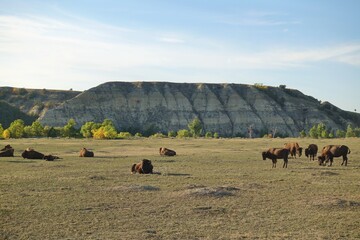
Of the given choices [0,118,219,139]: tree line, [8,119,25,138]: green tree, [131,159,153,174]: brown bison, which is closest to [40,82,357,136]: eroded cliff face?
[0,118,219,139]: tree line

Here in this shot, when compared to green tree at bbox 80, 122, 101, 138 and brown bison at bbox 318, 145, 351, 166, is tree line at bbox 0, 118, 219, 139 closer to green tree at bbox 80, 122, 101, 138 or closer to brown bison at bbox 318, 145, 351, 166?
green tree at bbox 80, 122, 101, 138

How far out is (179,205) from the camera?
15.7 metres

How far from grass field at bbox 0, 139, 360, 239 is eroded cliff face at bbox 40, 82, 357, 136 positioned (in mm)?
113921

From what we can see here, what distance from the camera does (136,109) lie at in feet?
491

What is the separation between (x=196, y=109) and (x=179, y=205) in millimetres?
138619

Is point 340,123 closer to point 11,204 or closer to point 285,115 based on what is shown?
point 285,115

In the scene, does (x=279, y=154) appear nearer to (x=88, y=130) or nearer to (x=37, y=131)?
(x=88, y=130)

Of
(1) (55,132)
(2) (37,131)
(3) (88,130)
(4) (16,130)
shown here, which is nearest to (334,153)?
(3) (88,130)

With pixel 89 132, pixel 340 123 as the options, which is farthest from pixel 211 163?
pixel 340 123

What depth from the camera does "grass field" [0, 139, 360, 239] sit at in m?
12.2

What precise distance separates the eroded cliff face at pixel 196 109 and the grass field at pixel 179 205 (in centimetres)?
11392

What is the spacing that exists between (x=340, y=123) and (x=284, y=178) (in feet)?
478

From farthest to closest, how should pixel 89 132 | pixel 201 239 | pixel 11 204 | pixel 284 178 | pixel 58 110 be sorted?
pixel 58 110, pixel 89 132, pixel 284 178, pixel 11 204, pixel 201 239

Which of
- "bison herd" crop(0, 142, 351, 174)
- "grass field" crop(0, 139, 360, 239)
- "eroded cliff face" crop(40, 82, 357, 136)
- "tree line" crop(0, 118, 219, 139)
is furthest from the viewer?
"eroded cliff face" crop(40, 82, 357, 136)
